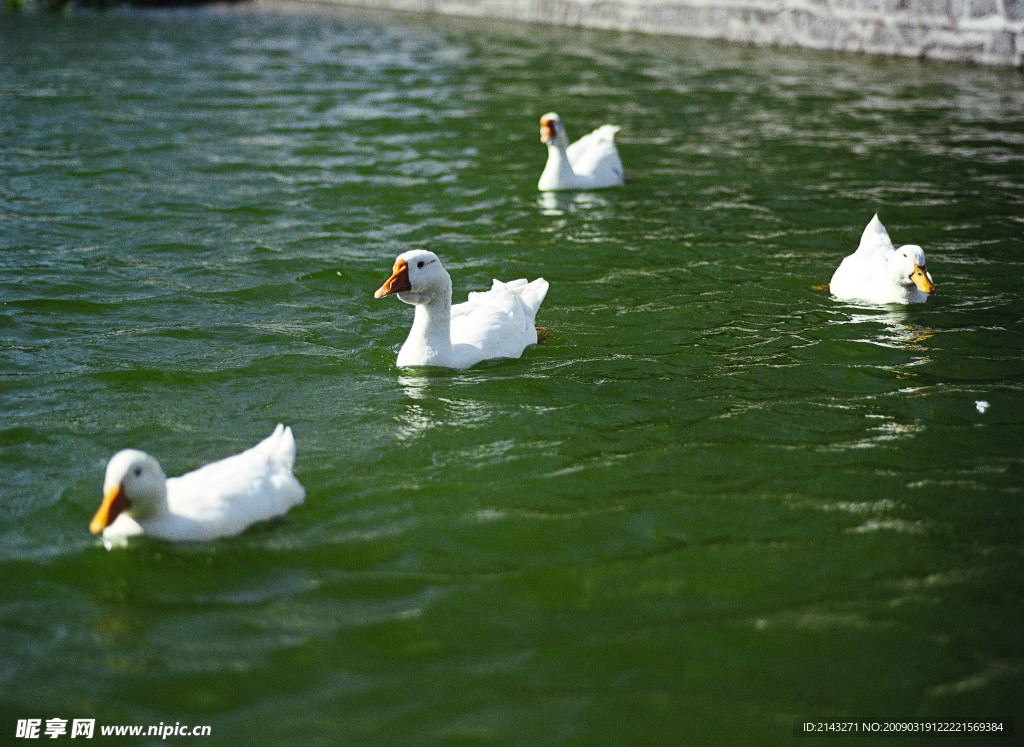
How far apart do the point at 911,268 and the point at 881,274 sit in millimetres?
381

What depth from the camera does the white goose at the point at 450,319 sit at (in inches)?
247

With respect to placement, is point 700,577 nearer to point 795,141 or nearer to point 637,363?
point 637,363

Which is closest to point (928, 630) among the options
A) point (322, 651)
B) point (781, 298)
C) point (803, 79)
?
point (322, 651)

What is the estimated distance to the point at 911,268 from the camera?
292 inches

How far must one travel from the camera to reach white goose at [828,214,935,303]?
24.3ft

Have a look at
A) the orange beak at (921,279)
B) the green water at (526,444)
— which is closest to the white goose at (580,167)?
the green water at (526,444)

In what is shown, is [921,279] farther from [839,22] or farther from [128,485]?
[839,22]

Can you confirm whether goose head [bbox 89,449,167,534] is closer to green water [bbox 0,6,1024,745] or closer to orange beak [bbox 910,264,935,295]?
green water [bbox 0,6,1024,745]

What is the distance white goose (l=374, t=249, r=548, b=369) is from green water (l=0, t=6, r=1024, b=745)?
0.17 metres

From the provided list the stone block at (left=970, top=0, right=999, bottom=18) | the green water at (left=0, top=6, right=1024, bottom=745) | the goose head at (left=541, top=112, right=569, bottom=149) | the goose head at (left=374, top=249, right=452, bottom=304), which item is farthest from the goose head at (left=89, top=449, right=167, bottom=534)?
the stone block at (left=970, top=0, right=999, bottom=18)

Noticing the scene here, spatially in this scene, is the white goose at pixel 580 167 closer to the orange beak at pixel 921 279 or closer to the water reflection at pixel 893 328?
the water reflection at pixel 893 328

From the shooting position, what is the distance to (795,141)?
13336 millimetres

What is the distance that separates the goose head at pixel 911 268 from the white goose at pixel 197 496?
477 cm

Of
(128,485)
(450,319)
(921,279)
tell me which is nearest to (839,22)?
(921,279)
